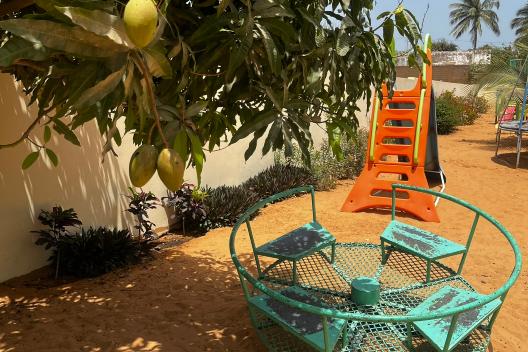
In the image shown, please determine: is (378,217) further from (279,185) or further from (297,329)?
(297,329)

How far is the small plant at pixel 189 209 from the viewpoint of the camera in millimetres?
5508

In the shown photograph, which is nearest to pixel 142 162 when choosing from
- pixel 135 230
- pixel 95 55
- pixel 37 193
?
pixel 95 55

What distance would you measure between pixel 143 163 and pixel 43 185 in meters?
3.59

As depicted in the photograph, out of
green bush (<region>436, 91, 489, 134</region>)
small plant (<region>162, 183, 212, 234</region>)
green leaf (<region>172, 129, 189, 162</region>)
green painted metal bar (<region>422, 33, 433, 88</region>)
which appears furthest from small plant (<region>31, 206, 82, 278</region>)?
green bush (<region>436, 91, 489, 134</region>)

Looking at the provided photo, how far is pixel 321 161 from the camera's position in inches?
328

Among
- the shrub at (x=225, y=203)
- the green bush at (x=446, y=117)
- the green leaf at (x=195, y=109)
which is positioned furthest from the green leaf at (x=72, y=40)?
the green bush at (x=446, y=117)

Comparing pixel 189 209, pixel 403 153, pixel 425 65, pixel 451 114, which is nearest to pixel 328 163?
pixel 403 153

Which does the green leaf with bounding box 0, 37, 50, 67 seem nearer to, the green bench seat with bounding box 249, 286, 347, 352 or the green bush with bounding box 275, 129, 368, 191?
the green bench seat with bounding box 249, 286, 347, 352

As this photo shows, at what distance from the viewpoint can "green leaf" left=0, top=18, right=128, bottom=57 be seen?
91 centimetres

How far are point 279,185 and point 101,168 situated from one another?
3.22 meters

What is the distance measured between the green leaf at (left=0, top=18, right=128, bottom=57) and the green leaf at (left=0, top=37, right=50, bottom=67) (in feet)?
0.22

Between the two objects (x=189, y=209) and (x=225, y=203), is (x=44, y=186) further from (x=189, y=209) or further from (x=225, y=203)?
(x=225, y=203)

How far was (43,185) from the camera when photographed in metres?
4.16

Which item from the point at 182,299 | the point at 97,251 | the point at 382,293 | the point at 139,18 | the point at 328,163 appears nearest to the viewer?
the point at 139,18
